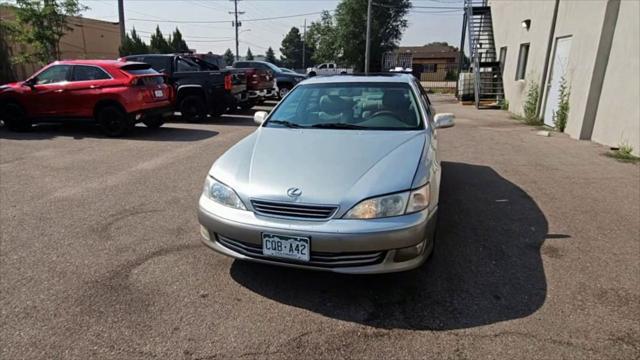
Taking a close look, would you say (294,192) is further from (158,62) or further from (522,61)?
(522,61)

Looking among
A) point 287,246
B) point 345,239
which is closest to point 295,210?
point 287,246

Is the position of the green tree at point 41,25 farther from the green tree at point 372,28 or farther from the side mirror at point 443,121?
the green tree at point 372,28

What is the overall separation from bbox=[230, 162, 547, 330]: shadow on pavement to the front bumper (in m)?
0.32

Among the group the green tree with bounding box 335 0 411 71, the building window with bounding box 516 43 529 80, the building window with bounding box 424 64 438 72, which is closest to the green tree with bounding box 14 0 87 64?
the building window with bounding box 516 43 529 80

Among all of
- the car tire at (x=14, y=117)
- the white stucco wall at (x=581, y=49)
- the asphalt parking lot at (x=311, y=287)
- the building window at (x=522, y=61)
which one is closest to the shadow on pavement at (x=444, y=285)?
the asphalt parking lot at (x=311, y=287)

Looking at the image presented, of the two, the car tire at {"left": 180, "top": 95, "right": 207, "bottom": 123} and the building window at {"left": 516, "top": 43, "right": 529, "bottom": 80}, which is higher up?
the building window at {"left": 516, "top": 43, "right": 529, "bottom": 80}

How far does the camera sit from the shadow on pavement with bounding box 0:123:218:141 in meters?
8.84

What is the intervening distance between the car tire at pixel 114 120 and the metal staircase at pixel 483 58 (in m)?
12.8

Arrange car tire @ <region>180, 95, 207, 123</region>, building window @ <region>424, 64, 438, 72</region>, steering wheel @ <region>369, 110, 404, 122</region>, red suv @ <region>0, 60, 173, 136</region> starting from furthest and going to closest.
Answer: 1. building window @ <region>424, 64, 438, 72</region>
2. car tire @ <region>180, 95, 207, 123</region>
3. red suv @ <region>0, 60, 173, 136</region>
4. steering wheel @ <region>369, 110, 404, 122</region>

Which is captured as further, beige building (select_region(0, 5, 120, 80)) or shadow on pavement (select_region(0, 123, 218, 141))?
beige building (select_region(0, 5, 120, 80))

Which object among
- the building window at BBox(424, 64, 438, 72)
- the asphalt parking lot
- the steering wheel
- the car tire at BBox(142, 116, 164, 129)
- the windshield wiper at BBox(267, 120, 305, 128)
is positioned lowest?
the asphalt parking lot

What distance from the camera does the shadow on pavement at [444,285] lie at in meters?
2.63

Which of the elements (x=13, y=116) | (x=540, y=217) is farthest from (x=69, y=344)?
(x=13, y=116)

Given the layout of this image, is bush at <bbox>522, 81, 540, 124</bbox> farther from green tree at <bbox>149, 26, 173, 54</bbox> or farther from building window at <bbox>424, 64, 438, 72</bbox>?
building window at <bbox>424, 64, 438, 72</bbox>
